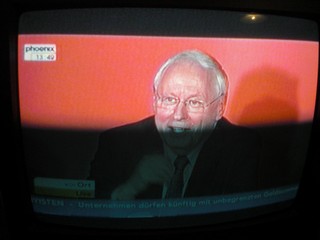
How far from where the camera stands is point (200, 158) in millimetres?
1073

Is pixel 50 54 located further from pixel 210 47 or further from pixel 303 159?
pixel 303 159

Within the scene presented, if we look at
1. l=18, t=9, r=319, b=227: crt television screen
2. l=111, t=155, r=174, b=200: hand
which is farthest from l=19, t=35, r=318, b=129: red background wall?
l=111, t=155, r=174, b=200: hand

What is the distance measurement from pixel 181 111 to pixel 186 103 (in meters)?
0.02

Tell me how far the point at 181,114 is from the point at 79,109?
214mm

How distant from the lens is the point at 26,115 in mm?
1019


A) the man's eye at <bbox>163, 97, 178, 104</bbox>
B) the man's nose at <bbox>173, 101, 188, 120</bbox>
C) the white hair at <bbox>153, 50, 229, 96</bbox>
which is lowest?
the man's nose at <bbox>173, 101, 188, 120</bbox>

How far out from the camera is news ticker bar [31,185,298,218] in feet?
3.60

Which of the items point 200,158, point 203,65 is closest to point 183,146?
point 200,158

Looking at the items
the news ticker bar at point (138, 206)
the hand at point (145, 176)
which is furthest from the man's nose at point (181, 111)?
the news ticker bar at point (138, 206)

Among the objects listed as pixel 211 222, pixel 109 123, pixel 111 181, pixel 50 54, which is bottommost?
pixel 211 222

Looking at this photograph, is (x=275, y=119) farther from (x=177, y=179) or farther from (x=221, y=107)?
(x=177, y=179)

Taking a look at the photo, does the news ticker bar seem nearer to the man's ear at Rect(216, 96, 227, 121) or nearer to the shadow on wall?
the shadow on wall

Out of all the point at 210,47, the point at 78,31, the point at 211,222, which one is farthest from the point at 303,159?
the point at 78,31

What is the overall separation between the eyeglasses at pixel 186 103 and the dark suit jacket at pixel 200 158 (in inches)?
1.7
